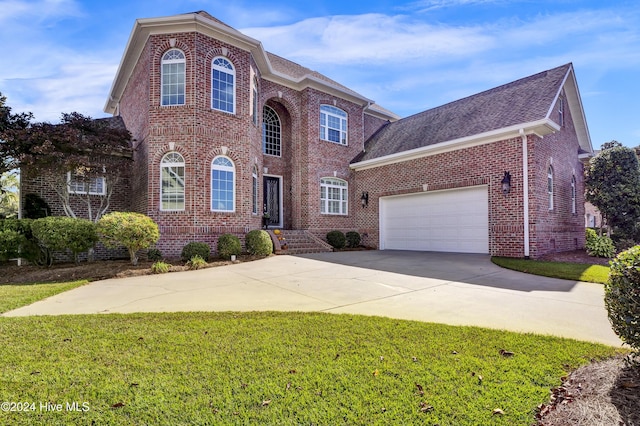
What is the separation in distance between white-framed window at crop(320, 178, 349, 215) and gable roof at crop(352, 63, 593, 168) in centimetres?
128

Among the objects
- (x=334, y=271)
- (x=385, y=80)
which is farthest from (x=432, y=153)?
(x=334, y=271)

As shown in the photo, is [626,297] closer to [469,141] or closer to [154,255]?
[469,141]

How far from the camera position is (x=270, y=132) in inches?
619

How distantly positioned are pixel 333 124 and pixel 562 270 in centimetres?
1145

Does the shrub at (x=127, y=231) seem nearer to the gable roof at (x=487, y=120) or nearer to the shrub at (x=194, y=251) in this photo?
the shrub at (x=194, y=251)

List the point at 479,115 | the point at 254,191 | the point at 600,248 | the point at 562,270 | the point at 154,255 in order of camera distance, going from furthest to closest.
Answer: the point at 254,191 → the point at 479,115 → the point at 600,248 → the point at 154,255 → the point at 562,270

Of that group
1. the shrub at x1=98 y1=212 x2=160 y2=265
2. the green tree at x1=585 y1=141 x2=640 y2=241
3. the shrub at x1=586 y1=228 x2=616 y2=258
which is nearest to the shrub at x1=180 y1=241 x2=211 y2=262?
the shrub at x1=98 y1=212 x2=160 y2=265

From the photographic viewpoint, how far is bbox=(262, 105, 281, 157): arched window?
50.9ft

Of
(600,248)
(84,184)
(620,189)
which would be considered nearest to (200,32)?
(84,184)

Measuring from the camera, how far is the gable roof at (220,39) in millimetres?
10875

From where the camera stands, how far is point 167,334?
3.71 metres

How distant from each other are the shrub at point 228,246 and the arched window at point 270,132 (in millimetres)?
6069

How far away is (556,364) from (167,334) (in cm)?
399

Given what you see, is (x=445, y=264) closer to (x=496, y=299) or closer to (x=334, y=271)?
(x=334, y=271)
